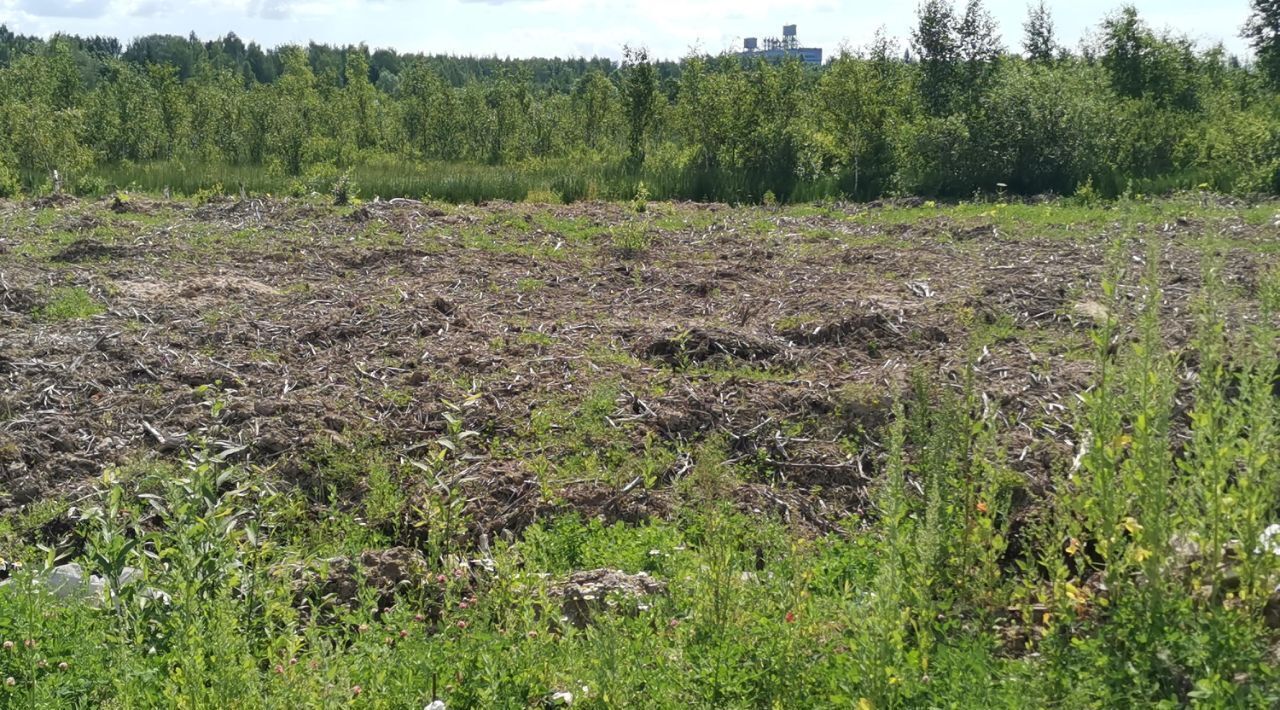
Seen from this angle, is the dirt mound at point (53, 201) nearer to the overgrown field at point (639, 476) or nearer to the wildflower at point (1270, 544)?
the overgrown field at point (639, 476)

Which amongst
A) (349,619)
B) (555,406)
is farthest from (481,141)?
(349,619)

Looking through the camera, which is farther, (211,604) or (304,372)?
(304,372)

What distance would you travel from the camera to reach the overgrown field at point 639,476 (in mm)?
3230

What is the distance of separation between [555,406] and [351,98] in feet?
92.6

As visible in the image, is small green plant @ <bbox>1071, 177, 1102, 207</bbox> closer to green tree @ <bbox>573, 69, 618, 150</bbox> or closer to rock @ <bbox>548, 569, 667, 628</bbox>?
rock @ <bbox>548, 569, 667, 628</bbox>

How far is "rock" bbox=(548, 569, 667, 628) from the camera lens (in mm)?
3986

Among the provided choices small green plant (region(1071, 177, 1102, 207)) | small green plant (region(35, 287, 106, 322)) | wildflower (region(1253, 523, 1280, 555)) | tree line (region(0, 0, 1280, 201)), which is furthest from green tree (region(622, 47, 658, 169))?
wildflower (region(1253, 523, 1280, 555))

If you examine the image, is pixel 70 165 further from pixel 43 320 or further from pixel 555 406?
pixel 555 406

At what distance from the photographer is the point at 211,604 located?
3.47m

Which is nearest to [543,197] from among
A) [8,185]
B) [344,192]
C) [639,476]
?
[344,192]

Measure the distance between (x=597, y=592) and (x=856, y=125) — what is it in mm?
14434

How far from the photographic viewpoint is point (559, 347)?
7246 mm

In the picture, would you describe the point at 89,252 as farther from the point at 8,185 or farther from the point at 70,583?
the point at 8,185

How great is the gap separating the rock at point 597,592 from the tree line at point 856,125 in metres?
13.3
